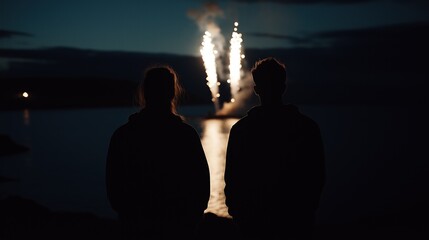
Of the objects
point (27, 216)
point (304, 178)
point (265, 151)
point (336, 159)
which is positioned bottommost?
point (336, 159)

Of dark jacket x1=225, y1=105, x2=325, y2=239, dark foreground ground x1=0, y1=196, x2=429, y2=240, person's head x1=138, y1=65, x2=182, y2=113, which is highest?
person's head x1=138, y1=65, x2=182, y2=113

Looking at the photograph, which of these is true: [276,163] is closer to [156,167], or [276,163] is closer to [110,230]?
[156,167]

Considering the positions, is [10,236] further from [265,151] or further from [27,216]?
[265,151]

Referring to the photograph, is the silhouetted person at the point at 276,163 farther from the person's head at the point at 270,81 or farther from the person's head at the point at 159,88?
the person's head at the point at 159,88

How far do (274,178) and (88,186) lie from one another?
1440 inches

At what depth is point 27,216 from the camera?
12141 millimetres

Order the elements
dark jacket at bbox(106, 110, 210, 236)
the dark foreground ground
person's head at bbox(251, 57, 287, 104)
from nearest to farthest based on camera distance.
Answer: dark jacket at bbox(106, 110, 210, 236)
person's head at bbox(251, 57, 287, 104)
the dark foreground ground

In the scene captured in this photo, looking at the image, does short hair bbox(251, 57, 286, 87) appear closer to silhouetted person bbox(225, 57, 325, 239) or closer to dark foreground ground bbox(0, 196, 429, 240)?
silhouetted person bbox(225, 57, 325, 239)

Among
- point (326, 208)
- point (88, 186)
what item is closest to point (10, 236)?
point (326, 208)

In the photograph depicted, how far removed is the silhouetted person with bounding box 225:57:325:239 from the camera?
362 centimetres

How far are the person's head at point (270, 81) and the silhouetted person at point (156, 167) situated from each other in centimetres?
64

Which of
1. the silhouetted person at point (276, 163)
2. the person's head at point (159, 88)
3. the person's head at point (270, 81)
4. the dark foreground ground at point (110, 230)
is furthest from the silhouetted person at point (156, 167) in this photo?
the dark foreground ground at point (110, 230)

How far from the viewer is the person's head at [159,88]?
140 inches

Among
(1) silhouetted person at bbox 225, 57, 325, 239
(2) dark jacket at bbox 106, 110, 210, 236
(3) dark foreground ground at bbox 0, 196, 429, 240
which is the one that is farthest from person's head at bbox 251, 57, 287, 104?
(3) dark foreground ground at bbox 0, 196, 429, 240
